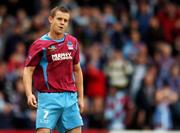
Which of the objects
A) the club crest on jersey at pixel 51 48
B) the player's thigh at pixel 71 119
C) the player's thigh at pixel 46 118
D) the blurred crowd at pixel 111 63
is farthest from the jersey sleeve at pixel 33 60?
the blurred crowd at pixel 111 63

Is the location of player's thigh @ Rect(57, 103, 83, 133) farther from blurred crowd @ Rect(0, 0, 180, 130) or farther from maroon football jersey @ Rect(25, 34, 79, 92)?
blurred crowd @ Rect(0, 0, 180, 130)

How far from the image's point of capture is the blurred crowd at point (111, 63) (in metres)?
18.2

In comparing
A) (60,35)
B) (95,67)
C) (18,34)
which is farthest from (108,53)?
(60,35)

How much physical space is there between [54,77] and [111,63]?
796 centimetres

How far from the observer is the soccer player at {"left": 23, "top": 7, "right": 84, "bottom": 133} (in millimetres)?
10961

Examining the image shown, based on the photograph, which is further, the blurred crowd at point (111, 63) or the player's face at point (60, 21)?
the blurred crowd at point (111, 63)

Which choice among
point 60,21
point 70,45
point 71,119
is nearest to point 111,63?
point 70,45

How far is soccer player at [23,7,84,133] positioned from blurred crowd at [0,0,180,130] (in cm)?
646

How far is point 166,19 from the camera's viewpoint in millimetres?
20922

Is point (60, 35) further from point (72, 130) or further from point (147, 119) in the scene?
point (147, 119)

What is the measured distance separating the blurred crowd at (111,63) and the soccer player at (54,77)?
6.46 metres

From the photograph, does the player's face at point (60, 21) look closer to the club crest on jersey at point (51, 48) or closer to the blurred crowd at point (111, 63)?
the club crest on jersey at point (51, 48)

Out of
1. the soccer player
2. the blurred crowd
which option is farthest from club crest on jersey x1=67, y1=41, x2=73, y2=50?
the blurred crowd

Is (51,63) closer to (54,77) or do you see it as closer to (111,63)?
(54,77)
